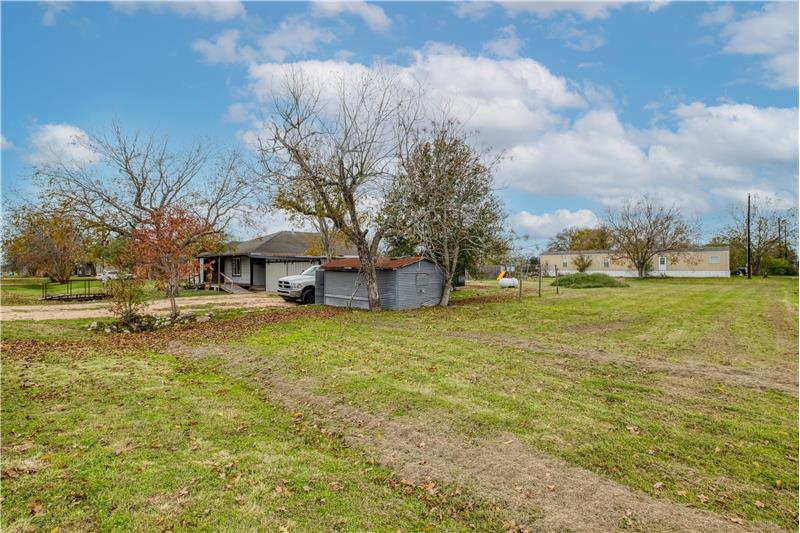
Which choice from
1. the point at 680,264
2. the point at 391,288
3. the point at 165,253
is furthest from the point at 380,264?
the point at 680,264

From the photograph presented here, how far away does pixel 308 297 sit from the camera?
20.2 m

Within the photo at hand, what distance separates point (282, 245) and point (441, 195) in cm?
1854

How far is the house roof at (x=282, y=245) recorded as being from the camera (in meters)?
30.2

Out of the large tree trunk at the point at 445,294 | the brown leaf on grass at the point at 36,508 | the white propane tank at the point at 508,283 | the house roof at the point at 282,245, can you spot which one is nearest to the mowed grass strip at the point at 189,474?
the brown leaf on grass at the point at 36,508

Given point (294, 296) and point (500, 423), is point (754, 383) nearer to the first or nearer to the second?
point (500, 423)

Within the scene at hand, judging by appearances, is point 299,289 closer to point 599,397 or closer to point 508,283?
point 508,283

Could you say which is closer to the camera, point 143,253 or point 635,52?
point 635,52

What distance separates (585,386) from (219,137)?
2703cm

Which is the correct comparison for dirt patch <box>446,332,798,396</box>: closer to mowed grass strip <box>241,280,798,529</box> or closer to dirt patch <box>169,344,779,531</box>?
mowed grass strip <box>241,280,798,529</box>

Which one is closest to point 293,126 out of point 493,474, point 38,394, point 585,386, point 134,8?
point 134,8

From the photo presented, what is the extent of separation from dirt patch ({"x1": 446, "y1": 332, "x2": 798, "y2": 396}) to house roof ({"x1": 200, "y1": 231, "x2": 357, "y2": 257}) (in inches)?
864

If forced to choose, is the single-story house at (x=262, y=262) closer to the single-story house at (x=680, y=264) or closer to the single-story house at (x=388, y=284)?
the single-story house at (x=388, y=284)

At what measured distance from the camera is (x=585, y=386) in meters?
6.62

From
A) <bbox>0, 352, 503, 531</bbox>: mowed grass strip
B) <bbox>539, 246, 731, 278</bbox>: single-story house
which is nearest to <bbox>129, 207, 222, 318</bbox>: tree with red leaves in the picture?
<bbox>0, 352, 503, 531</bbox>: mowed grass strip
